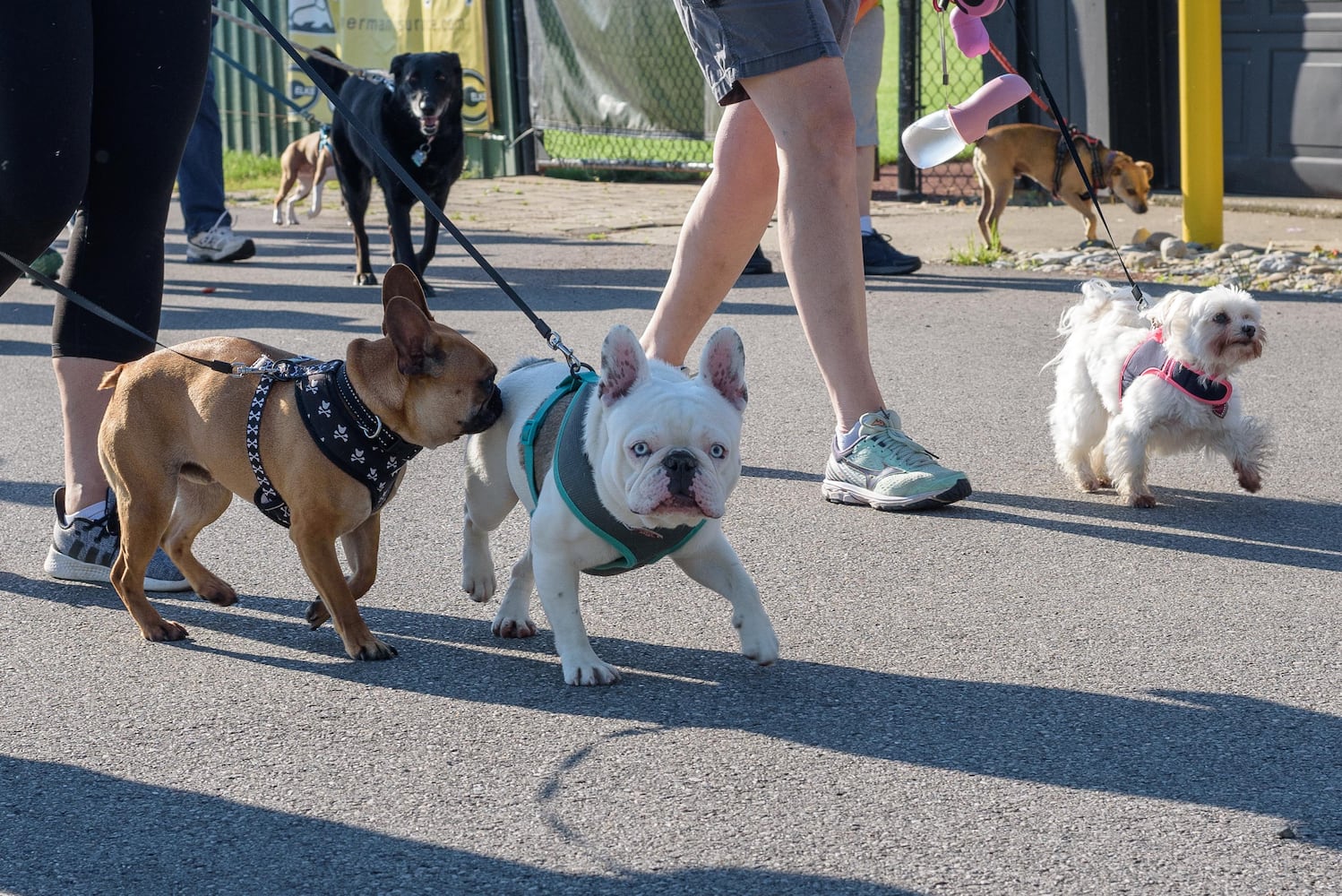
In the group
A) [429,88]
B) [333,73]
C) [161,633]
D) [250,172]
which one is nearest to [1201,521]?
[161,633]

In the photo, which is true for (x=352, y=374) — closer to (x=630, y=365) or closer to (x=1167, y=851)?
(x=630, y=365)

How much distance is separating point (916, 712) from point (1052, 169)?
742cm

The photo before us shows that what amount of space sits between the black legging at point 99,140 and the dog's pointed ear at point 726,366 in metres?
1.48

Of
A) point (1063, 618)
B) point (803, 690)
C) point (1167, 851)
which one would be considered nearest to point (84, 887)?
point (803, 690)

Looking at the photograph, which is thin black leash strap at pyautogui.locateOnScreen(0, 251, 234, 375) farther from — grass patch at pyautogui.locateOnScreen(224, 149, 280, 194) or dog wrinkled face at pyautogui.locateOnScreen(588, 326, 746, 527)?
grass patch at pyautogui.locateOnScreen(224, 149, 280, 194)

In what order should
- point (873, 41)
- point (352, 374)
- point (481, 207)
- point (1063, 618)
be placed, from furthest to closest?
point (481, 207)
point (873, 41)
point (1063, 618)
point (352, 374)

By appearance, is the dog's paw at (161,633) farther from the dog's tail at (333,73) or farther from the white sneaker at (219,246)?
the white sneaker at (219,246)

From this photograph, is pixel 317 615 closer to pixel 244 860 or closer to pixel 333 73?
pixel 244 860

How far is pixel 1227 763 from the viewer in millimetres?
2580

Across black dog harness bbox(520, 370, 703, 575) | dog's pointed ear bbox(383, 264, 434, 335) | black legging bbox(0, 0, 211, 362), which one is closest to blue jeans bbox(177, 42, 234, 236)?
black legging bbox(0, 0, 211, 362)

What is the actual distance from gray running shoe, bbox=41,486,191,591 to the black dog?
14.2 feet

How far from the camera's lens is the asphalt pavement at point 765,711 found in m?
Result: 2.29

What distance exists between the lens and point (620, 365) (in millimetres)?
2840

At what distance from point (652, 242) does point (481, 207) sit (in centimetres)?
272
